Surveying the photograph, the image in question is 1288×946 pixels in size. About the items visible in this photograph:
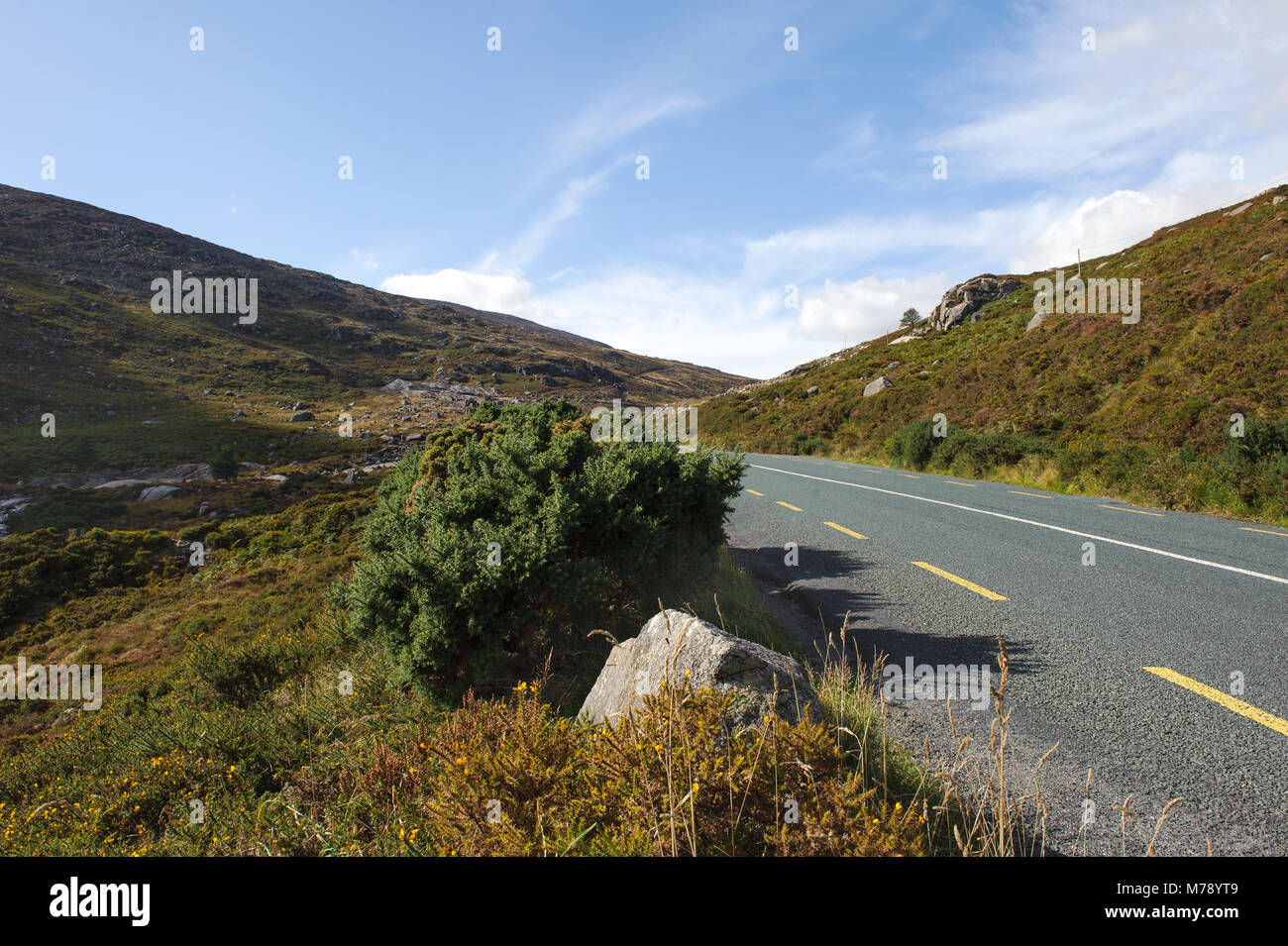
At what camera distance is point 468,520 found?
5414 millimetres

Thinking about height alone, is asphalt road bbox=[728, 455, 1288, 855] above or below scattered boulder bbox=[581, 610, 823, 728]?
below

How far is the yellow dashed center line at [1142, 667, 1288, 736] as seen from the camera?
3545 mm

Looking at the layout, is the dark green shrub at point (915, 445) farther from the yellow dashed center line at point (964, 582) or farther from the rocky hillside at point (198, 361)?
the rocky hillside at point (198, 361)

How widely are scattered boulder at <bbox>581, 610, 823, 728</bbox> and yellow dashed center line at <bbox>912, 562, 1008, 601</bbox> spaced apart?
3.80 m

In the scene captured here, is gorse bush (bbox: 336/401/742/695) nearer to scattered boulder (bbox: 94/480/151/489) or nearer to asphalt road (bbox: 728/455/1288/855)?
asphalt road (bbox: 728/455/1288/855)

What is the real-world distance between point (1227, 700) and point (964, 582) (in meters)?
2.92

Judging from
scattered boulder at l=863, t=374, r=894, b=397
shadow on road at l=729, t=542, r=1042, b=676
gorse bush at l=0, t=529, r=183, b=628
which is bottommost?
gorse bush at l=0, t=529, r=183, b=628

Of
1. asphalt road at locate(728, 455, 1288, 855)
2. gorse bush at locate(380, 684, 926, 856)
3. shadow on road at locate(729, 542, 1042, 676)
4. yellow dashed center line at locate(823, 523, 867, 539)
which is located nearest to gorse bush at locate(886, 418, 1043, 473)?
asphalt road at locate(728, 455, 1288, 855)

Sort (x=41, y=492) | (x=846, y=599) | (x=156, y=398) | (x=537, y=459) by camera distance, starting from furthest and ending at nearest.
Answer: (x=156, y=398) → (x=41, y=492) → (x=846, y=599) → (x=537, y=459)

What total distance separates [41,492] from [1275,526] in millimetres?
47191

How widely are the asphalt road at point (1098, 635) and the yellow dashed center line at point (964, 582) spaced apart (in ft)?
0.09

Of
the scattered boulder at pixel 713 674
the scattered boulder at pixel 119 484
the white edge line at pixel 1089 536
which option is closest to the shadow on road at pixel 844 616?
the scattered boulder at pixel 713 674

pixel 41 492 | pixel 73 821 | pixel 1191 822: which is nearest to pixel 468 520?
pixel 73 821

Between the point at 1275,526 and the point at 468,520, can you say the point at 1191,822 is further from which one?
the point at 1275,526
